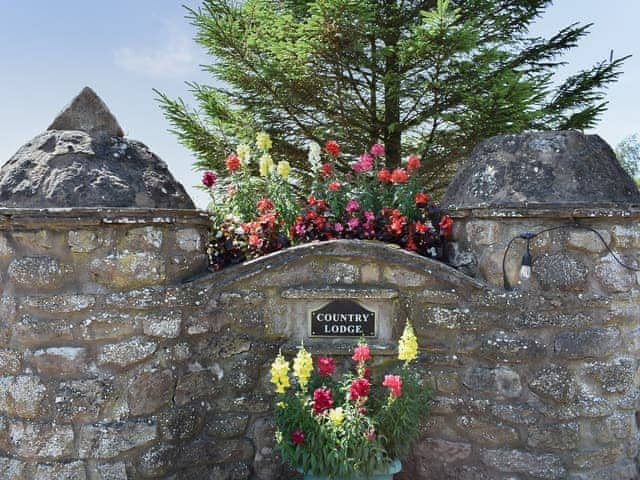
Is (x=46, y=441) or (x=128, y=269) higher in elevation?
(x=128, y=269)

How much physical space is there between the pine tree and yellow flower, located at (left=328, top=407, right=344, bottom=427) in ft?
15.1

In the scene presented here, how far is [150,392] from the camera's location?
2.75m

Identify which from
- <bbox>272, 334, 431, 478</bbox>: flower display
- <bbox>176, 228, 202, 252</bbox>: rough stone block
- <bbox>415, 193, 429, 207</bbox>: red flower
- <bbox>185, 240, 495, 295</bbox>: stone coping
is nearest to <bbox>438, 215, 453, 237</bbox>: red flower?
<bbox>415, 193, 429, 207</bbox>: red flower

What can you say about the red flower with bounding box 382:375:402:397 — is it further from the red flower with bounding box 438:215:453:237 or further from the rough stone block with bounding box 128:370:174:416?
the rough stone block with bounding box 128:370:174:416

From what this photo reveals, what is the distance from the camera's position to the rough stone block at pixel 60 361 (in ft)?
8.63

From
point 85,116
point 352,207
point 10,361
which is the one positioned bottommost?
point 10,361

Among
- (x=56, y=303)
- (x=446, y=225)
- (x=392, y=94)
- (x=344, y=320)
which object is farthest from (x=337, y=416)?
(x=392, y=94)

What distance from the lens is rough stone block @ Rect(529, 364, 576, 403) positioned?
2854mm

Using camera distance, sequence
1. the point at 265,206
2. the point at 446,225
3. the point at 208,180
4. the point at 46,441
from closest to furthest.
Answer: the point at 46,441, the point at 446,225, the point at 265,206, the point at 208,180

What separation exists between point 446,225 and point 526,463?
1.38m

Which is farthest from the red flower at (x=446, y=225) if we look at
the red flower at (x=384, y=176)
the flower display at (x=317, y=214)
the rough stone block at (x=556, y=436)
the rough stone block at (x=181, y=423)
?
the rough stone block at (x=181, y=423)

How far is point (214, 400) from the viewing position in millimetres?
3008

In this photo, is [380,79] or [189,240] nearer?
[189,240]

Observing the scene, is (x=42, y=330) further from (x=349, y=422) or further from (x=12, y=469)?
(x=349, y=422)
